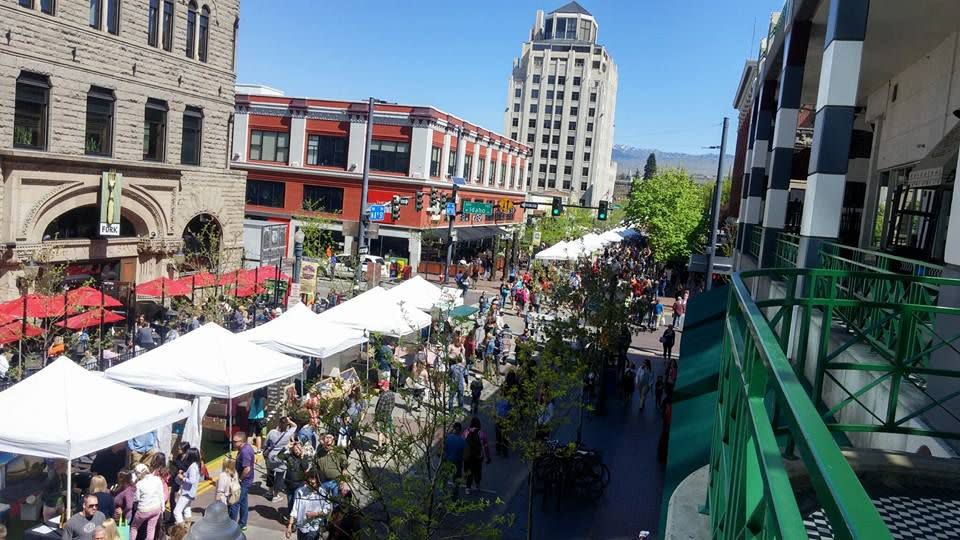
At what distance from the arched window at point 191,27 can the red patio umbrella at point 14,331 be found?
1555cm

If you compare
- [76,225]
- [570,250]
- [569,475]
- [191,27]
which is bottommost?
[569,475]

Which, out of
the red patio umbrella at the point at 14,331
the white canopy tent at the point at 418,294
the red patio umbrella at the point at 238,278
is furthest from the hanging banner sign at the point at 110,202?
the white canopy tent at the point at 418,294

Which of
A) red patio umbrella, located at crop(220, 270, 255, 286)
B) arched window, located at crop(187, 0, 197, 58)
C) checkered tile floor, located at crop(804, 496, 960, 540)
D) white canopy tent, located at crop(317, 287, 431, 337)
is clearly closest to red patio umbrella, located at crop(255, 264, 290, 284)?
red patio umbrella, located at crop(220, 270, 255, 286)

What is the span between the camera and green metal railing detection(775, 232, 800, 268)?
1214 cm

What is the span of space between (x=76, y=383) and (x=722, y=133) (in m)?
24.2

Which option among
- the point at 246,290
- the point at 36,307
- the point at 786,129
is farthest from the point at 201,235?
the point at 786,129

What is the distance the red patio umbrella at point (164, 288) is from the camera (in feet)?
79.2

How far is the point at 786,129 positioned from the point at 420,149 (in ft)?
118

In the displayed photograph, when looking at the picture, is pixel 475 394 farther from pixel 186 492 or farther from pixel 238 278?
pixel 238 278

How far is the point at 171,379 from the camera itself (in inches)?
547

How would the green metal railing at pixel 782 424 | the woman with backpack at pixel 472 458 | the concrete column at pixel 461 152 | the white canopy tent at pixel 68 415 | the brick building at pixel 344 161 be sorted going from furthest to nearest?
the concrete column at pixel 461 152 → the brick building at pixel 344 161 → the woman with backpack at pixel 472 458 → the white canopy tent at pixel 68 415 → the green metal railing at pixel 782 424

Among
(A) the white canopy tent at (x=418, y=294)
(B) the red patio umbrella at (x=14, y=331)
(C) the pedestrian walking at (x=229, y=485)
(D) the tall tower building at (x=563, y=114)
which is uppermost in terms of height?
(D) the tall tower building at (x=563, y=114)

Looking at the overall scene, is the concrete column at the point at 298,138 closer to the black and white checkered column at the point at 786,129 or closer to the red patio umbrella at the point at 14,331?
the red patio umbrella at the point at 14,331

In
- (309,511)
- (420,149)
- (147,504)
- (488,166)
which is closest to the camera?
(147,504)
